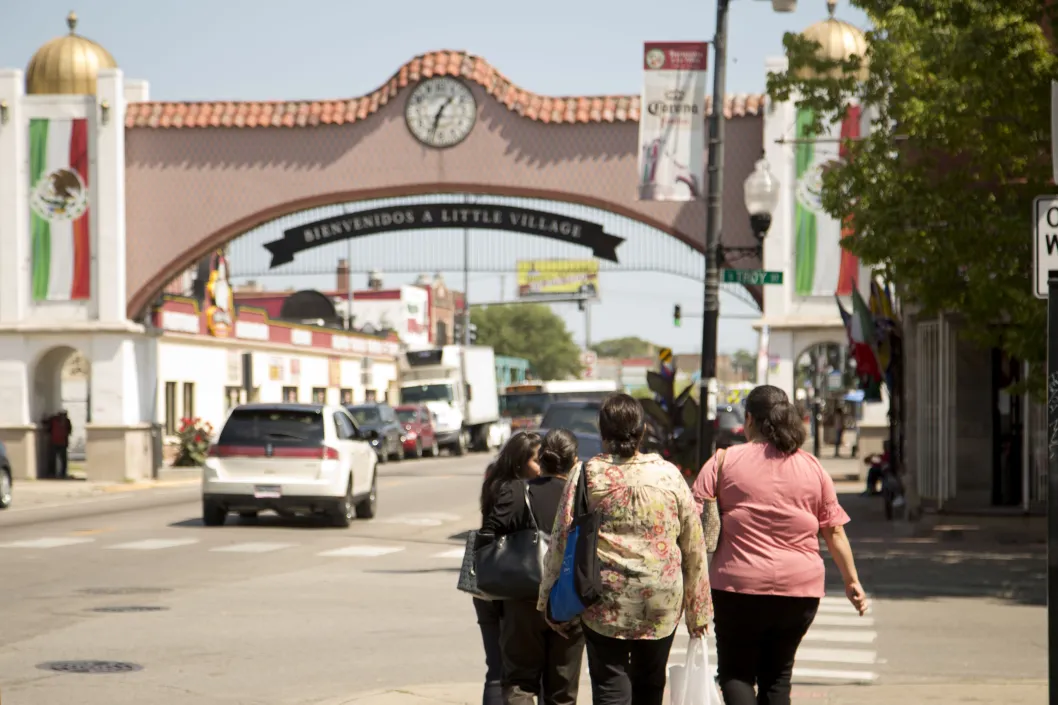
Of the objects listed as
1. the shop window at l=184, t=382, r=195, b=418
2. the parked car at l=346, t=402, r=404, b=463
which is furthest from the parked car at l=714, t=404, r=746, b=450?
the shop window at l=184, t=382, r=195, b=418

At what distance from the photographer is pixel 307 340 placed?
62.6 meters

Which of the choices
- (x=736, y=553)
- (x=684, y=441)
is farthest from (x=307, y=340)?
(x=736, y=553)

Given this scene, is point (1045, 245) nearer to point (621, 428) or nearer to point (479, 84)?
point (621, 428)

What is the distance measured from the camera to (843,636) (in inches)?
472

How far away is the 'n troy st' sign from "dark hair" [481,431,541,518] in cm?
2440

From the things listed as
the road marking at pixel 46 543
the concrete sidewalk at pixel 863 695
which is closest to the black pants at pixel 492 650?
the concrete sidewalk at pixel 863 695

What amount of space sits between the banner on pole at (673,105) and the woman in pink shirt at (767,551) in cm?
1387

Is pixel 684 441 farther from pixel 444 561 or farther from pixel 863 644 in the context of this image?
pixel 863 644

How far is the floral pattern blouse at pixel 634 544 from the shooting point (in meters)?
6.32

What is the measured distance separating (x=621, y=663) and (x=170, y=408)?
137ft

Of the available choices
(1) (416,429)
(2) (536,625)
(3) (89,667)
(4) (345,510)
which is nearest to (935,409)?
(4) (345,510)

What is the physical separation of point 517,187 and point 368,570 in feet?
51.4

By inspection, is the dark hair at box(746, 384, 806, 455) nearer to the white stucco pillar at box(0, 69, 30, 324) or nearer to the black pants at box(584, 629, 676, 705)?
the black pants at box(584, 629, 676, 705)

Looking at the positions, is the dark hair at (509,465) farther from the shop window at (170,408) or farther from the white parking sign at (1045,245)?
the shop window at (170,408)
